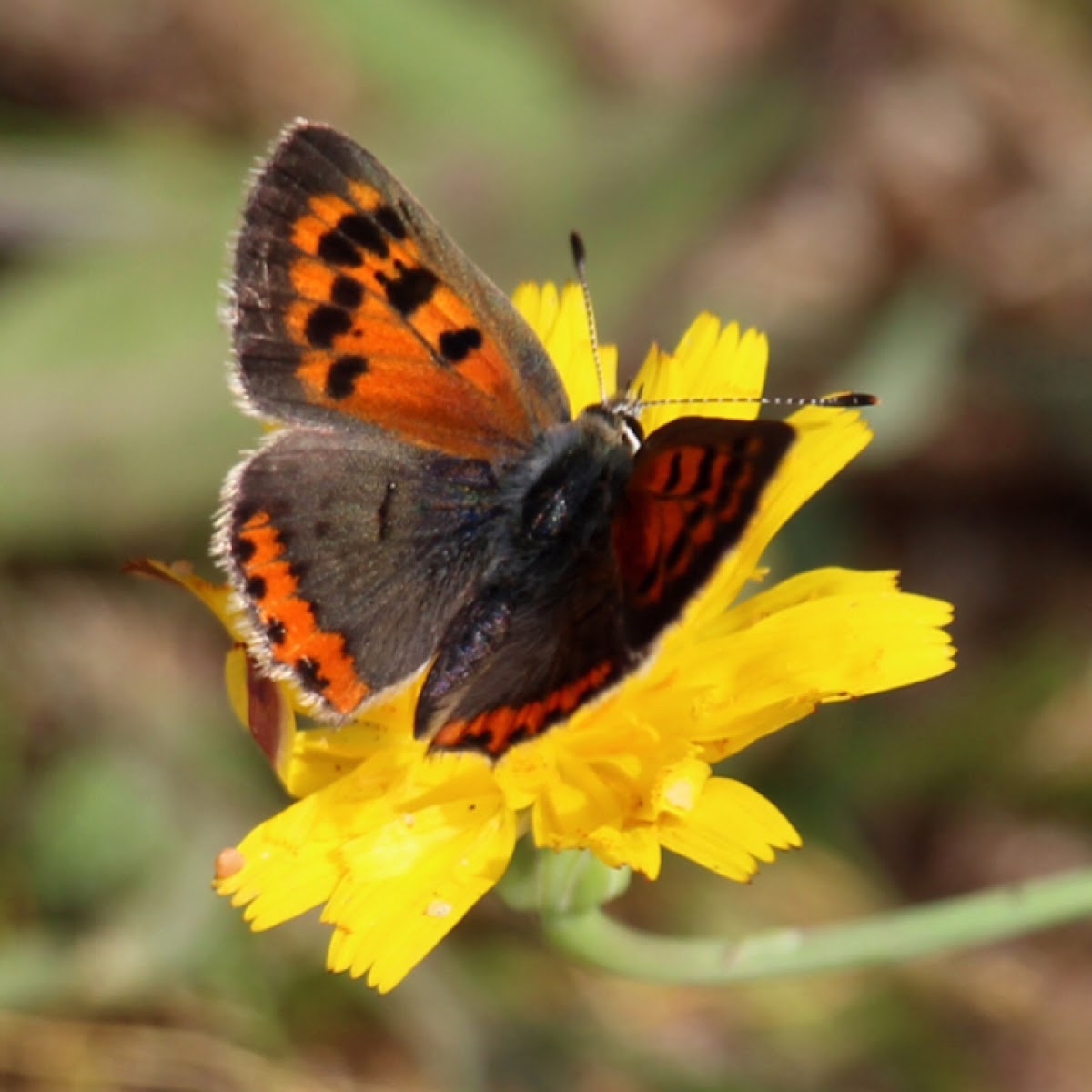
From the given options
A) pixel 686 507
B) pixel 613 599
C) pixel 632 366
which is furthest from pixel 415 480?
pixel 632 366

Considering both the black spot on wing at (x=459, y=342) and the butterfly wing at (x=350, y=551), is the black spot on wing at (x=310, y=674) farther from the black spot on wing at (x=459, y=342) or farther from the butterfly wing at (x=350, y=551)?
the black spot on wing at (x=459, y=342)

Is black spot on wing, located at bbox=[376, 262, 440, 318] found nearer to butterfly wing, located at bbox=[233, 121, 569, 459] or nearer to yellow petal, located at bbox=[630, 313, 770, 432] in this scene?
butterfly wing, located at bbox=[233, 121, 569, 459]

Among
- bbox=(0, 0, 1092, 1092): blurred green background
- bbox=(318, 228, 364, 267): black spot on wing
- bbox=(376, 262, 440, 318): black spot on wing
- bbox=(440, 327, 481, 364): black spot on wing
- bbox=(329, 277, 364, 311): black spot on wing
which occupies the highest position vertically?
bbox=(318, 228, 364, 267): black spot on wing

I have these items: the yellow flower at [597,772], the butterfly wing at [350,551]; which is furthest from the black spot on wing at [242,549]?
the yellow flower at [597,772]

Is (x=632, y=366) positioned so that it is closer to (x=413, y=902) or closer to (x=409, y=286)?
(x=409, y=286)

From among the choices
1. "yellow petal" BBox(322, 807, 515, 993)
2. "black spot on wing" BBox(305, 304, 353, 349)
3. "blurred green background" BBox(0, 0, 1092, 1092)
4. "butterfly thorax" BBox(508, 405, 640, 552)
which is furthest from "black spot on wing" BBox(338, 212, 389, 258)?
"blurred green background" BBox(0, 0, 1092, 1092)
